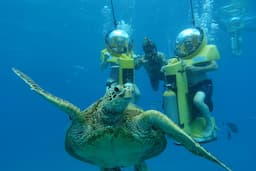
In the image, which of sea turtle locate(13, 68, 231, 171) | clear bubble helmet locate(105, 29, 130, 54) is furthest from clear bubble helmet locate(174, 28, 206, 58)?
sea turtle locate(13, 68, 231, 171)

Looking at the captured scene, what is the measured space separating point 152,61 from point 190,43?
78cm

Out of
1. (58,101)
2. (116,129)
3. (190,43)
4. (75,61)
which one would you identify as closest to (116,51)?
(190,43)

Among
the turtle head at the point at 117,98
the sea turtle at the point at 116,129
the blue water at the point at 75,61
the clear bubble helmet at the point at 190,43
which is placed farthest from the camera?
the blue water at the point at 75,61

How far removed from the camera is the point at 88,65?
53.9 metres

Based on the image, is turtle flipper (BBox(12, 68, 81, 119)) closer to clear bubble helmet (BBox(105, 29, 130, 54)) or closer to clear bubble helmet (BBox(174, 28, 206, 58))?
clear bubble helmet (BBox(174, 28, 206, 58))

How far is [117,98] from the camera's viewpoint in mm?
3184

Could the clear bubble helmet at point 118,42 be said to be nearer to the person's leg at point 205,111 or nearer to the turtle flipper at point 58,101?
the person's leg at point 205,111

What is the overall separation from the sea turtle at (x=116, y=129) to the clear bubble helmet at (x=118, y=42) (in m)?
2.72

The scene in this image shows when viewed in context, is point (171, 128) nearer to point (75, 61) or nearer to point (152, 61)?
point (152, 61)

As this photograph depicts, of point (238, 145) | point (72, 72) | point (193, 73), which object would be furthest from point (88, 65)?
point (193, 73)

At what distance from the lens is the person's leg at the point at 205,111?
5.23 metres

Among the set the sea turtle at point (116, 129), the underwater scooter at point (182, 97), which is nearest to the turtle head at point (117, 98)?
the sea turtle at point (116, 129)

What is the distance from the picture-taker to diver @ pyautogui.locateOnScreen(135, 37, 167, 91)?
6.14 m

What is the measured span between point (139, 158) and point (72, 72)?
53.2 m
